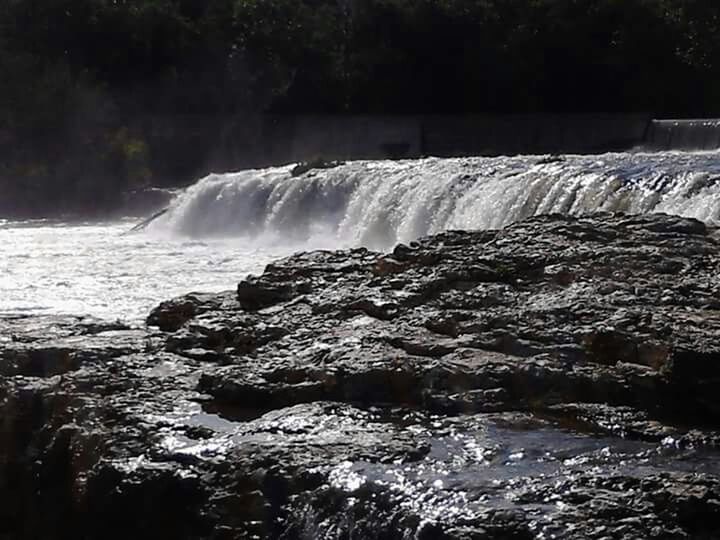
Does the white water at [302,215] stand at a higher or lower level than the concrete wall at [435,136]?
lower

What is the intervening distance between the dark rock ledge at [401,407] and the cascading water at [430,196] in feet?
21.2

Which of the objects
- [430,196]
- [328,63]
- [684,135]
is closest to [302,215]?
[430,196]

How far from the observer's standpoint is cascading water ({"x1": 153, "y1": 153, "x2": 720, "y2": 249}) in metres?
12.4

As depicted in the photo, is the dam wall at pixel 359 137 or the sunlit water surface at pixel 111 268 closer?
Result: the sunlit water surface at pixel 111 268

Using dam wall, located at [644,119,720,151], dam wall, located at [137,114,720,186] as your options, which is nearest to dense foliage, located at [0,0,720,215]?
dam wall, located at [137,114,720,186]

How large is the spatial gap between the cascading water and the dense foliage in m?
8.88

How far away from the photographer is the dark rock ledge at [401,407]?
11.5 ft

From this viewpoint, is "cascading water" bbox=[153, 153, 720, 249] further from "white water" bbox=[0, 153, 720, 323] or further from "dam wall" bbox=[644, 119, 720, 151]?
"dam wall" bbox=[644, 119, 720, 151]

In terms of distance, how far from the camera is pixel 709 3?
2972 centimetres

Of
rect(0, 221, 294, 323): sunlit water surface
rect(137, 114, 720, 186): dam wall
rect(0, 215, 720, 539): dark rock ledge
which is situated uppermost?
rect(137, 114, 720, 186): dam wall

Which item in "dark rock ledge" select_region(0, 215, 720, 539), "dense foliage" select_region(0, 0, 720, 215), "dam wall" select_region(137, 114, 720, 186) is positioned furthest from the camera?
"dense foliage" select_region(0, 0, 720, 215)

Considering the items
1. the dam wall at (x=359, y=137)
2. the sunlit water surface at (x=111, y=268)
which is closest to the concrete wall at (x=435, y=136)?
the dam wall at (x=359, y=137)

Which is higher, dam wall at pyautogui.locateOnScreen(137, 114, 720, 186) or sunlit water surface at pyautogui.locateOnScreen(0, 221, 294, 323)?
dam wall at pyautogui.locateOnScreen(137, 114, 720, 186)

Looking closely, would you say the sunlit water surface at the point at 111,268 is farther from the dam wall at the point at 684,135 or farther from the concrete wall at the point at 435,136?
the concrete wall at the point at 435,136
